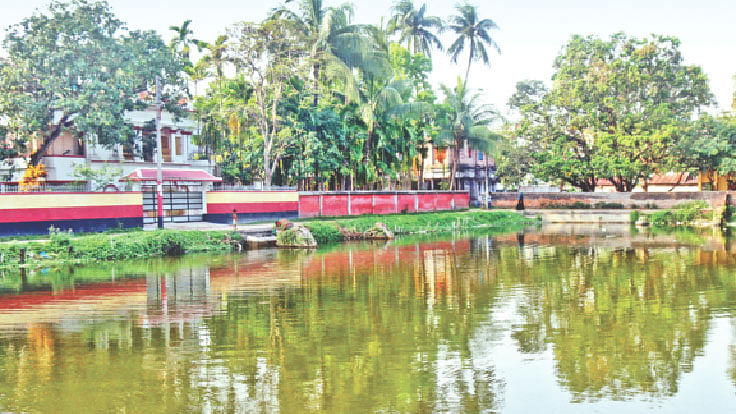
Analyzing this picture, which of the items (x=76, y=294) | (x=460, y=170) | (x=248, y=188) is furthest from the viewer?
(x=460, y=170)

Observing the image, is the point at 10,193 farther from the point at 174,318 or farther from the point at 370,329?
the point at 370,329

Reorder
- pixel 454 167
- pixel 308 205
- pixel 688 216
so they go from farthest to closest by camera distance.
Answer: pixel 454 167
pixel 688 216
pixel 308 205

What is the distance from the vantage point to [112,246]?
25.9 metres

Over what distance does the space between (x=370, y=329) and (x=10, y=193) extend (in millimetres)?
20506

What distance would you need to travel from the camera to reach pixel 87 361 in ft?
35.3

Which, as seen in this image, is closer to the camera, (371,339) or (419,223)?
(371,339)

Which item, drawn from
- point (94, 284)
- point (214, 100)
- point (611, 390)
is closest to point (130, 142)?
point (214, 100)

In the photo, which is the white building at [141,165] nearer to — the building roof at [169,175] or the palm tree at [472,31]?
the building roof at [169,175]

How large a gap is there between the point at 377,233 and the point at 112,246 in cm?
1449

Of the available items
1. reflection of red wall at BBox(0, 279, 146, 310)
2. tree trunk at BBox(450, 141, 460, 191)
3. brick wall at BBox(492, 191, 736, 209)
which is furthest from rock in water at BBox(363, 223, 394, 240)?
brick wall at BBox(492, 191, 736, 209)

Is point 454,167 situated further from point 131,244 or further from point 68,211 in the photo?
point 131,244

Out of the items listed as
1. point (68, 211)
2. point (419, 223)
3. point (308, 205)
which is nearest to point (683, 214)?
point (419, 223)

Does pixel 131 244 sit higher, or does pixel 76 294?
pixel 131 244

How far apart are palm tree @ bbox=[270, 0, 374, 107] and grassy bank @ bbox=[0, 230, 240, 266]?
14.0 m
